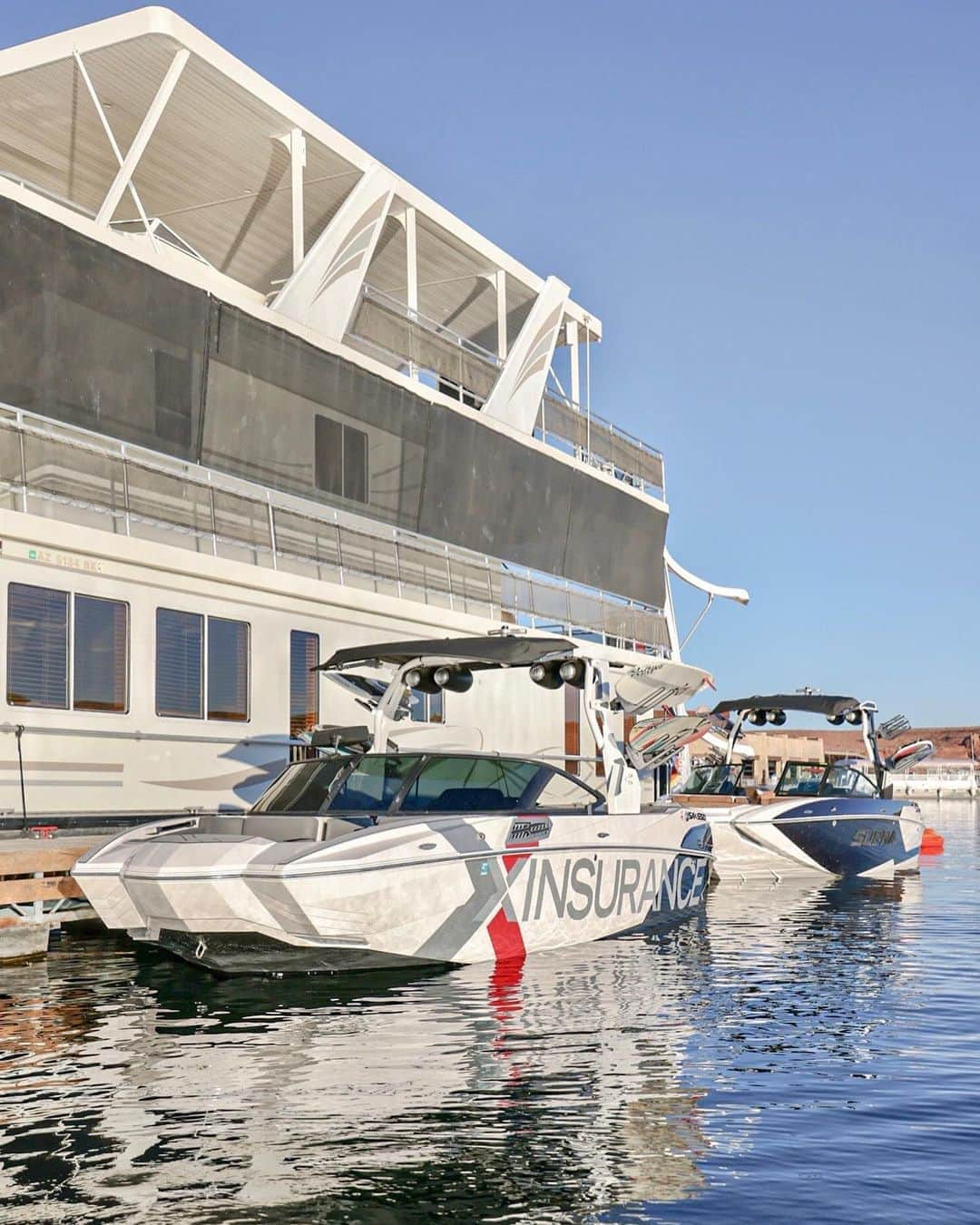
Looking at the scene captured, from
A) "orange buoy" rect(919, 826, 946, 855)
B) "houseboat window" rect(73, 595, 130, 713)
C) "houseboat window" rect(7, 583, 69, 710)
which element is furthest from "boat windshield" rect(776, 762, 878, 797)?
"houseboat window" rect(7, 583, 69, 710)

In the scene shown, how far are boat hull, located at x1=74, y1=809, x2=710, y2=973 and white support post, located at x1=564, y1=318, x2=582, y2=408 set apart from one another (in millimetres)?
17341

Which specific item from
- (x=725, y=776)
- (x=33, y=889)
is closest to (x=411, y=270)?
(x=725, y=776)

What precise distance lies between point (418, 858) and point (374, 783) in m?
1.59

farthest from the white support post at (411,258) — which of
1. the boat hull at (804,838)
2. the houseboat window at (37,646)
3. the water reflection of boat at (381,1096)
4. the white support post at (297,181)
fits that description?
the water reflection of boat at (381,1096)

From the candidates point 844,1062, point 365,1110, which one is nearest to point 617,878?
point 844,1062

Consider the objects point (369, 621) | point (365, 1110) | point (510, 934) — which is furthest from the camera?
point (369, 621)

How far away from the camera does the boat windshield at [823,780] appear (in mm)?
21844

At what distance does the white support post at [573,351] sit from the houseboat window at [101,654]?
15.7 meters

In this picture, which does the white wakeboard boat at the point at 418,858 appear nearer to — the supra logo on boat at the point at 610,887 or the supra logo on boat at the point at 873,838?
the supra logo on boat at the point at 610,887

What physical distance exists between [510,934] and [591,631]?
13.9m

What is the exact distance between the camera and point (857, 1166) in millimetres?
6539

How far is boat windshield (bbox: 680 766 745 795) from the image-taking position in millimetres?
22688

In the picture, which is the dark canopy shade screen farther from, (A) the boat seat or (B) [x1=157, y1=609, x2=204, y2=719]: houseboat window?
(A) the boat seat

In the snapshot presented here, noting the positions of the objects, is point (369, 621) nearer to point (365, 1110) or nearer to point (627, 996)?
point (627, 996)
